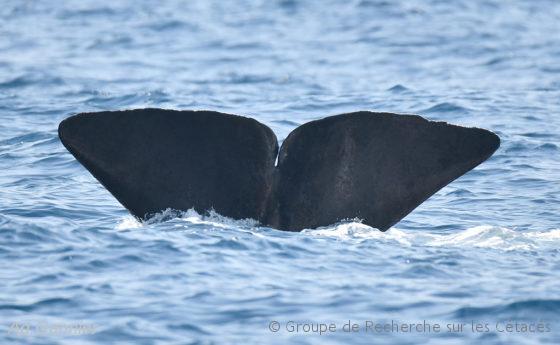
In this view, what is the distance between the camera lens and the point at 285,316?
7.98m

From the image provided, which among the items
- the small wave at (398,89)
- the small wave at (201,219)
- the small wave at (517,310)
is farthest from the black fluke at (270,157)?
the small wave at (398,89)

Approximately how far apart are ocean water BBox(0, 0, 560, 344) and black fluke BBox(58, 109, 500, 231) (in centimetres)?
43

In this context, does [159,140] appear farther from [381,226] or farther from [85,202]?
[85,202]

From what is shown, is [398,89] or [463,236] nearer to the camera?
[463,236]

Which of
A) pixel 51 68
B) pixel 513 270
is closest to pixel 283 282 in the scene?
pixel 513 270

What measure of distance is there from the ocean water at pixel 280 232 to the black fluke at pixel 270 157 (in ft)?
1.41

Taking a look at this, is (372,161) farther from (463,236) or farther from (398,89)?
(398,89)

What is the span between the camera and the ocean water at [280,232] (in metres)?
7.91

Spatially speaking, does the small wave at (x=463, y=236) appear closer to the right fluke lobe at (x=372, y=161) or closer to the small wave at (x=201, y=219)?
the right fluke lobe at (x=372, y=161)

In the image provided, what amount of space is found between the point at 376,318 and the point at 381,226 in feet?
4.54

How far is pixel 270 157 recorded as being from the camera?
873cm

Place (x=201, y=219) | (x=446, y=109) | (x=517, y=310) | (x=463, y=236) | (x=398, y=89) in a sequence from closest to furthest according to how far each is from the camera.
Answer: (x=517, y=310), (x=201, y=219), (x=463, y=236), (x=446, y=109), (x=398, y=89)

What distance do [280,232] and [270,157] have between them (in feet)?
3.00

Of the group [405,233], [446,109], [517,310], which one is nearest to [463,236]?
[405,233]
